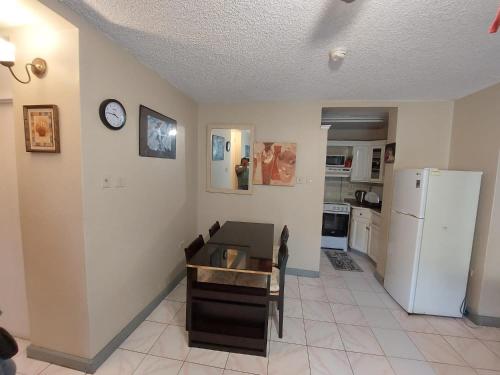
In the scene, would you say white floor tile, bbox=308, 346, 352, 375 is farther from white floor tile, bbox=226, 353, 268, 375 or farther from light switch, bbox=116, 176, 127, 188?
light switch, bbox=116, 176, 127, 188

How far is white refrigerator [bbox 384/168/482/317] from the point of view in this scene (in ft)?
6.98

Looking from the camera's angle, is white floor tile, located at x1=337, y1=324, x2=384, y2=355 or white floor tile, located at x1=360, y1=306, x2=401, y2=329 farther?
white floor tile, located at x1=360, y1=306, x2=401, y2=329

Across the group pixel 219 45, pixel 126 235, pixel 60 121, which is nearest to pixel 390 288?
pixel 126 235

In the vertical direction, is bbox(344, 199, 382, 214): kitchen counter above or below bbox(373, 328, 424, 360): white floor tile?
above

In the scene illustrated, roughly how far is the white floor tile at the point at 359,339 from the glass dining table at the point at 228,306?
0.76 meters

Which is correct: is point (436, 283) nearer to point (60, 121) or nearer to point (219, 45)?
point (219, 45)

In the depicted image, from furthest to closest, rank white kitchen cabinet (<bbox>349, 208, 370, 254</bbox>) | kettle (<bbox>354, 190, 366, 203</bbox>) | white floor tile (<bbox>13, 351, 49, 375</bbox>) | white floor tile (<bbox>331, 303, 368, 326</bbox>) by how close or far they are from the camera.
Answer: kettle (<bbox>354, 190, 366, 203</bbox>)
white kitchen cabinet (<bbox>349, 208, 370, 254</bbox>)
white floor tile (<bbox>331, 303, 368, 326</bbox>)
white floor tile (<bbox>13, 351, 49, 375</bbox>)

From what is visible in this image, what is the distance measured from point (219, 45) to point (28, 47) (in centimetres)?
122

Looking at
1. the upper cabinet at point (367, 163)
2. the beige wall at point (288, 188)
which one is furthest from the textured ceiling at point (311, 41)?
the upper cabinet at point (367, 163)

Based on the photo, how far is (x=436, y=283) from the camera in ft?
7.32

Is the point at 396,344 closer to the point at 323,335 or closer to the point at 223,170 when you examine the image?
the point at 323,335

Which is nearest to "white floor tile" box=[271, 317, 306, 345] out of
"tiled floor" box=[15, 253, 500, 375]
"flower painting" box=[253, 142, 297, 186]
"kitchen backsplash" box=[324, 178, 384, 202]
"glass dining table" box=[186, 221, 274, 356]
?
"tiled floor" box=[15, 253, 500, 375]

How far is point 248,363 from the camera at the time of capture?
165cm

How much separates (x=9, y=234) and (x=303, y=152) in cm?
300
